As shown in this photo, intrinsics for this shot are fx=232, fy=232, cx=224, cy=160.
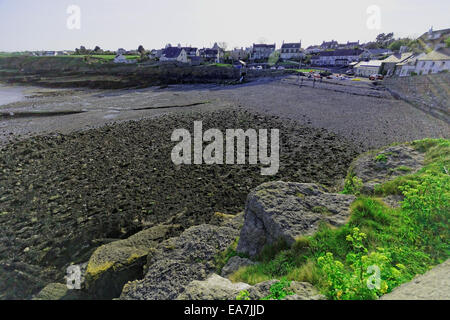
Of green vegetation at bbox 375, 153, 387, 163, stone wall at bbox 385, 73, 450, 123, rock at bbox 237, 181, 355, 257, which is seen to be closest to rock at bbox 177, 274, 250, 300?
rock at bbox 237, 181, 355, 257

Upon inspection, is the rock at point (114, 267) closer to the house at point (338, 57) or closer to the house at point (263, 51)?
the house at point (338, 57)

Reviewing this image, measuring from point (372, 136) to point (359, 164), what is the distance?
10024mm

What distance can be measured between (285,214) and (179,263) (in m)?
3.20

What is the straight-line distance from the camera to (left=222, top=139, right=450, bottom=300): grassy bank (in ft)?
11.3

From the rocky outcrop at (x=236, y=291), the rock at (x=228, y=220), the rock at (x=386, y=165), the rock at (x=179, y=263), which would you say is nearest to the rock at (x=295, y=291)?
the rocky outcrop at (x=236, y=291)

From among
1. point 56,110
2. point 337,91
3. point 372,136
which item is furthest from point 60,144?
point 337,91

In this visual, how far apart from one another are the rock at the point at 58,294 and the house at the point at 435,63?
148ft

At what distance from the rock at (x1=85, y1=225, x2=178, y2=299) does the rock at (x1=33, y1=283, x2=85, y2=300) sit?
49 cm

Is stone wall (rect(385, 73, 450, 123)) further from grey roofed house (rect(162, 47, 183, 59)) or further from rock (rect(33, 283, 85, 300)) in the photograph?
grey roofed house (rect(162, 47, 183, 59))

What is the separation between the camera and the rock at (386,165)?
28.3 feet

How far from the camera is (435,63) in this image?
33.6 m

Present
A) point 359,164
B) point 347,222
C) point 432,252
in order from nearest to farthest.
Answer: point 432,252, point 347,222, point 359,164
